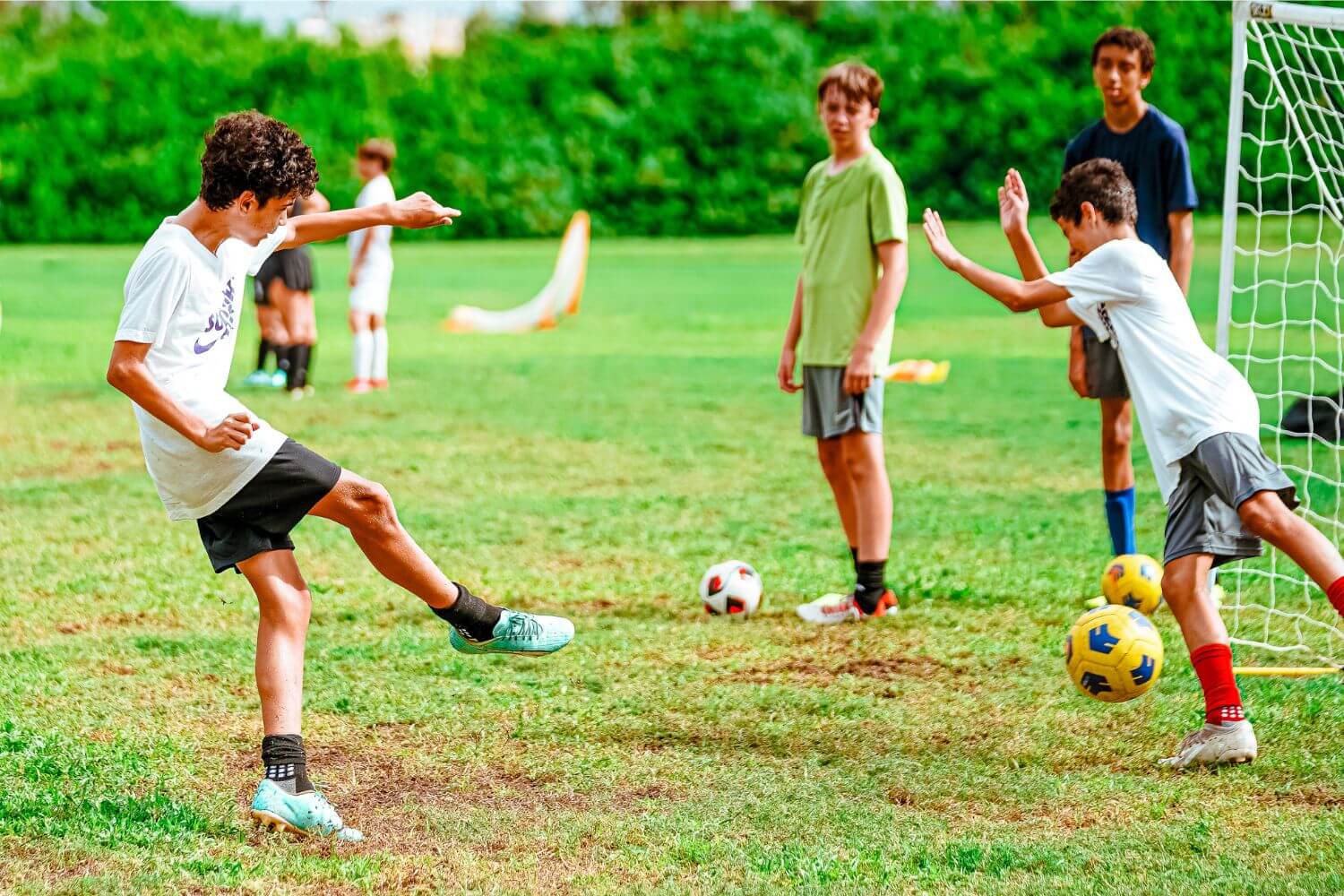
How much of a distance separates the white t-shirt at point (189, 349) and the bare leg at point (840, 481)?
2.59 meters

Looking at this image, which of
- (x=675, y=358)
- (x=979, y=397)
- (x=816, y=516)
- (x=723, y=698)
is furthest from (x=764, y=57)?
(x=723, y=698)

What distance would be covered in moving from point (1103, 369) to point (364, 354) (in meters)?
7.33

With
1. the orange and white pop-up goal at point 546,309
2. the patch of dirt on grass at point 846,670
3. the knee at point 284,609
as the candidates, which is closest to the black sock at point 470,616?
the knee at point 284,609

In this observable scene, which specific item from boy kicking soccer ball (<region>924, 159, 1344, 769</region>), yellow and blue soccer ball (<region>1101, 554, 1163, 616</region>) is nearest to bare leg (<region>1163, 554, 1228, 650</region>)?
boy kicking soccer ball (<region>924, 159, 1344, 769</region>)

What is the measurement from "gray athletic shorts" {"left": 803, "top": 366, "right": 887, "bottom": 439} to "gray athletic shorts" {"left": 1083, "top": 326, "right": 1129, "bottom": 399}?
80cm

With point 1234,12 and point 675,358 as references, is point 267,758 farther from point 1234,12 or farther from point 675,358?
point 675,358

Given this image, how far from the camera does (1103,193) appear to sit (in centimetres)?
439

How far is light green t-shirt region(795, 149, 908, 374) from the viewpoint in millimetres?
5398

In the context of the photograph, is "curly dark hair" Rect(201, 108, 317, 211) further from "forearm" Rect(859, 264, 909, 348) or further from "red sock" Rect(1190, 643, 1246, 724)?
"red sock" Rect(1190, 643, 1246, 724)

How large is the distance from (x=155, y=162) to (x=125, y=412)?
23.7 metres

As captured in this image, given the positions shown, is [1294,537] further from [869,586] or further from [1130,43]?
[1130,43]


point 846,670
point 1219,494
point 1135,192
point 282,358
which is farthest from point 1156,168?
point 282,358

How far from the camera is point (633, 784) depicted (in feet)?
12.6

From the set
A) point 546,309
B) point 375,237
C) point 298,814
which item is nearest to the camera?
point 298,814
